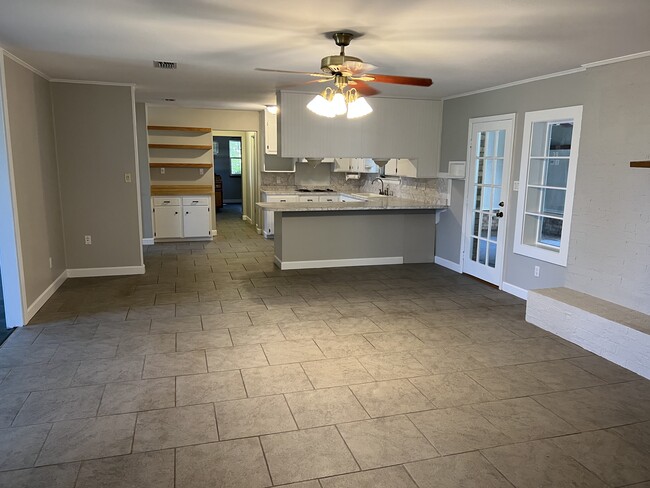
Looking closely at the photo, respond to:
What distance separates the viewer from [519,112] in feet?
16.4

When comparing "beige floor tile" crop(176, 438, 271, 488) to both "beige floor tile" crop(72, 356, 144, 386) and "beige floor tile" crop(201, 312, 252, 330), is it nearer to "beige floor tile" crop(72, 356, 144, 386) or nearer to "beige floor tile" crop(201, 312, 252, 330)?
"beige floor tile" crop(72, 356, 144, 386)

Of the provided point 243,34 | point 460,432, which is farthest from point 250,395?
point 243,34

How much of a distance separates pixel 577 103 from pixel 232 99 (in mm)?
4624

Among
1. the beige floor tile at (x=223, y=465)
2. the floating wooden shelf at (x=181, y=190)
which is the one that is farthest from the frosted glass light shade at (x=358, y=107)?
the floating wooden shelf at (x=181, y=190)

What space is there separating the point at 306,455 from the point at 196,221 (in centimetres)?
633

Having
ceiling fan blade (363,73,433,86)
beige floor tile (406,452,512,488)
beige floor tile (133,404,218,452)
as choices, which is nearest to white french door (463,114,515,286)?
ceiling fan blade (363,73,433,86)

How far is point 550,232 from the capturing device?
4.77 meters

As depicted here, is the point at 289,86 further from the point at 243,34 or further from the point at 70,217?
the point at 70,217

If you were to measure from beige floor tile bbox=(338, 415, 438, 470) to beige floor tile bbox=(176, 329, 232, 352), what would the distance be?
1.48m

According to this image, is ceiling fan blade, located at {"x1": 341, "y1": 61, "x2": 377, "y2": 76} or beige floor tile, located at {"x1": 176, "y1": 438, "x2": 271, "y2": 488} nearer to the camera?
beige floor tile, located at {"x1": 176, "y1": 438, "x2": 271, "y2": 488}

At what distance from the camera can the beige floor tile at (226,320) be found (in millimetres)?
4125

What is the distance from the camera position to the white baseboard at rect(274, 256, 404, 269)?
20.6 ft

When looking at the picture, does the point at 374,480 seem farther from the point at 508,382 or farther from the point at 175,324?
the point at 175,324

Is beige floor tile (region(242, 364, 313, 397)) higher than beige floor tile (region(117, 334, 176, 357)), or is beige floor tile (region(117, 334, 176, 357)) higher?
beige floor tile (region(117, 334, 176, 357))
